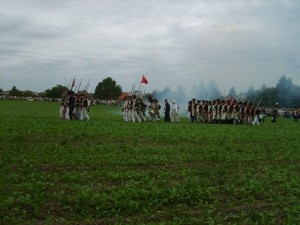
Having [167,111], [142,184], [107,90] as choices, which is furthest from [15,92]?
[142,184]

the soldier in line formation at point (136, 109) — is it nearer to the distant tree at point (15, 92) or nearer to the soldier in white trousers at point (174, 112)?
the soldier in white trousers at point (174, 112)

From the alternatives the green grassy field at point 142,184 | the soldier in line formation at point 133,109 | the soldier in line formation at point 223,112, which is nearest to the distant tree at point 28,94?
the soldier in line formation at point 223,112

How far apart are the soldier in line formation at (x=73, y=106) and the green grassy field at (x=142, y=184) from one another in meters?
15.2

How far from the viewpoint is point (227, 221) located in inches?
285

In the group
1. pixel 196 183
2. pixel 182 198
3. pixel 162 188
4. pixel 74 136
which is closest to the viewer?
pixel 182 198

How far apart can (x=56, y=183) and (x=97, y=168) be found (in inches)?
84.7

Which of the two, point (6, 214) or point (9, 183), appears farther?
point (9, 183)

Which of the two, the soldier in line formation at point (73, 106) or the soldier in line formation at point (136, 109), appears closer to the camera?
the soldier in line formation at point (73, 106)

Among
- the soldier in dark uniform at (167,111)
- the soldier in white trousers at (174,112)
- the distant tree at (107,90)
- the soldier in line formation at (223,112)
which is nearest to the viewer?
the soldier in dark uniform at (167,111)

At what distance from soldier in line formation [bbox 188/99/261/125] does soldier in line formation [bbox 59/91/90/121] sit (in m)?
10.6

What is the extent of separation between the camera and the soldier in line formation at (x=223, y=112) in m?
38.4

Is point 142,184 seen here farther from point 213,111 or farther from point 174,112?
point 213,111

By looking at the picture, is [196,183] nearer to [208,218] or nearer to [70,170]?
[208,218]

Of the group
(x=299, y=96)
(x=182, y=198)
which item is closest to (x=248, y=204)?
(x=182, y=198)
